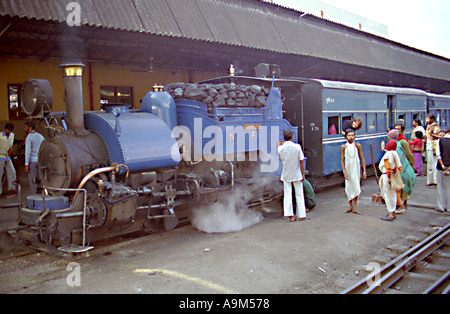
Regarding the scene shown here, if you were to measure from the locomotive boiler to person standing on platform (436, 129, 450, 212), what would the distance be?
387cm

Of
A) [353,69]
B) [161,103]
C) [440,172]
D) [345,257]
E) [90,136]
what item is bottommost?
[345,257]

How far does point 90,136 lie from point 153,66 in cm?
786

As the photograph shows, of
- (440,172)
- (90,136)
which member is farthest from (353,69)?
(90,136)

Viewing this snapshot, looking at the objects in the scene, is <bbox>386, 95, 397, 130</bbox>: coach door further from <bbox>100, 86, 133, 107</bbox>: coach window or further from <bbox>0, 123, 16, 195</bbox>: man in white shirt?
<bbox>0, 123, 16, 195</bbox>: man in white shirt

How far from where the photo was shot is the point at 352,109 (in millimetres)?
11594

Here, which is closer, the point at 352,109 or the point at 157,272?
the point at 157,272

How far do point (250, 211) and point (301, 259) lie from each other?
2.92 metres

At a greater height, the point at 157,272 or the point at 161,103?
the point at 161,103

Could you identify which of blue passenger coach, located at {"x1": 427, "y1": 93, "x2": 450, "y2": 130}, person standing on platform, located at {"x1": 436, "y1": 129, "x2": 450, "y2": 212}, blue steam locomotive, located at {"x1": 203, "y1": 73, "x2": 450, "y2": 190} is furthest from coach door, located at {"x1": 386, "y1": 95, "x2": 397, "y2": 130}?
person standing on platform, located at {"x1": 436, "y1": 129, "x2": 450, "y2": 212}

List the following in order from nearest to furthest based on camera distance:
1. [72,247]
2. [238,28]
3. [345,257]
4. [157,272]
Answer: [157,272] → [72,247] → [345,257] → [238,28]

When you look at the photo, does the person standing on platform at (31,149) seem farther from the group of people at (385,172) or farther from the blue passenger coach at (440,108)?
the blue passenger coach at (440,108)

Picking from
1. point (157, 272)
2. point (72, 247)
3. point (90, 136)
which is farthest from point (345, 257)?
point (90, 136)
